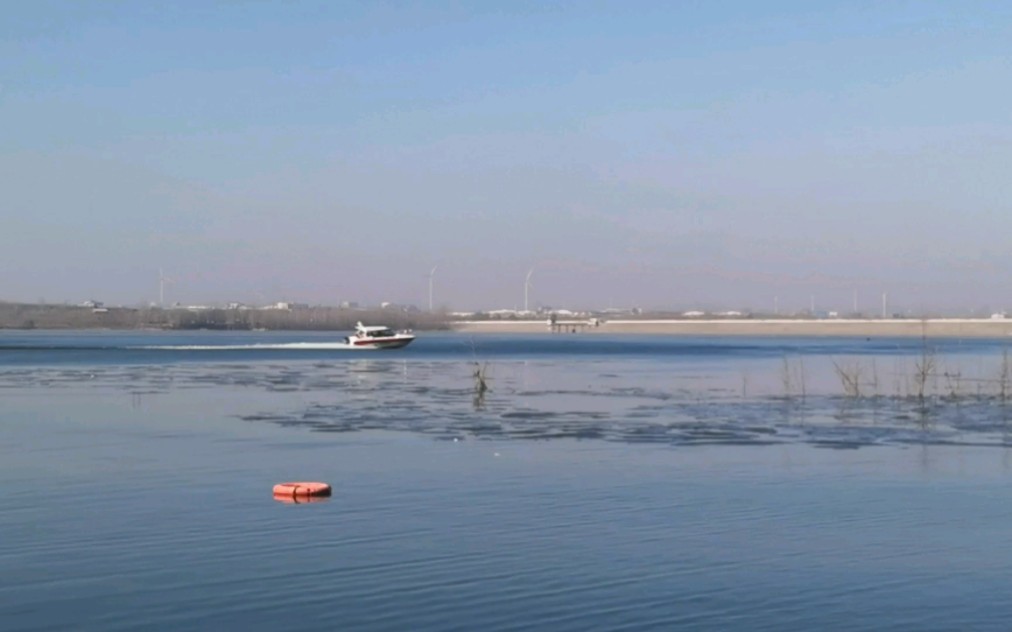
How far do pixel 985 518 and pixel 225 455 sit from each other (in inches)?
575

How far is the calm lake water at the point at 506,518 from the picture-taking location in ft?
42.3

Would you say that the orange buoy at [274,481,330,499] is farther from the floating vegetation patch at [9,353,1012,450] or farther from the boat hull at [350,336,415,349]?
the boat hull at [350,336,415,349]

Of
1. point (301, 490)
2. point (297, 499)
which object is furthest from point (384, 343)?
point (297, 499)

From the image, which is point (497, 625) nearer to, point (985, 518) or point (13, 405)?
point (985, 518)

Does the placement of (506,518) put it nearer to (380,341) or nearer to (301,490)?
(301,490)

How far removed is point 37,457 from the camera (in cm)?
2494

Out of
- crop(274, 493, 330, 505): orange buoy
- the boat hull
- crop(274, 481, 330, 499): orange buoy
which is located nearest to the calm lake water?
crop(274, 493, 330, 505): orange buoy

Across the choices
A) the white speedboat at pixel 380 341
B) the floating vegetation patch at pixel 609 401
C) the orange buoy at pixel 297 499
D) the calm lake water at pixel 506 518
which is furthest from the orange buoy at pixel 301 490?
the white speedboat at pixel 380 341

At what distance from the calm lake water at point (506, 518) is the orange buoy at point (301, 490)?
386mm

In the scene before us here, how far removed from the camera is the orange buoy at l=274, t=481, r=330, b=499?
1977 cm

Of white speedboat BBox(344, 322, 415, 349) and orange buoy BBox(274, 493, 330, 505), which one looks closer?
orange buoy BBox(274, 493, 330, 505)

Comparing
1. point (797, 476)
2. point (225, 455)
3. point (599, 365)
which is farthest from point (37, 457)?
point (599, 365)

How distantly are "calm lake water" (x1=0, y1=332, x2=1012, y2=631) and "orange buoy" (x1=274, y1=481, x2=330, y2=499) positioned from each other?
386mm

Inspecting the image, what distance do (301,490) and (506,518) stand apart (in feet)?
12.1
